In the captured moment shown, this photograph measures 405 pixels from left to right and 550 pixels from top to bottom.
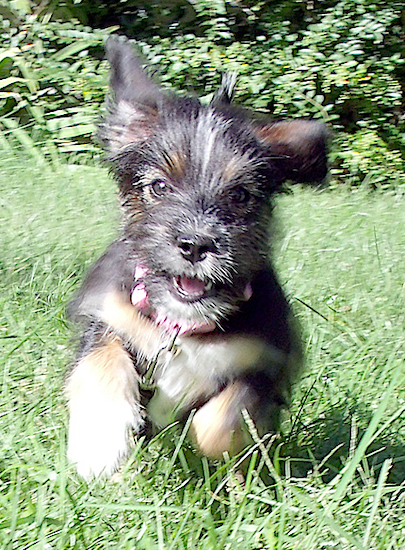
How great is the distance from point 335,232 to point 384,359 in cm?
195

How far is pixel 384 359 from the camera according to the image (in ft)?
11.8

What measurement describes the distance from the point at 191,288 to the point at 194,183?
33 cm

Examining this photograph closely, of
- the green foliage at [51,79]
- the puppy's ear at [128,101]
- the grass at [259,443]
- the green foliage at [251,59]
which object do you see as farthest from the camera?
the green foliage at [251,59]

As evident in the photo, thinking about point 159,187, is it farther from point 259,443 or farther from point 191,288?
point 259,443

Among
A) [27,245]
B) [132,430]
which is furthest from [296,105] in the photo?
[132,430]

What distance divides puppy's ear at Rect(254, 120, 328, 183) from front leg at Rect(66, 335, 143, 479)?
807mm

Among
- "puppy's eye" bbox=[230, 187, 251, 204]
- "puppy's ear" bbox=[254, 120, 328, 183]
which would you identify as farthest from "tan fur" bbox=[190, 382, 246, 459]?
"puppy's ear" bbox=[254, 120, 328, 183]

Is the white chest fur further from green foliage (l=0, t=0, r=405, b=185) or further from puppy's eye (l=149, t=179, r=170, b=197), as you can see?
green foliage (l=0, t=0, r=405, b=185)

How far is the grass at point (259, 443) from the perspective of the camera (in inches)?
84.3

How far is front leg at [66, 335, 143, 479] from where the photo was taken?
253cm

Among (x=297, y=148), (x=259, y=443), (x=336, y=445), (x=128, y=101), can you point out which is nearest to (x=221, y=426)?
(x=259, y=443)

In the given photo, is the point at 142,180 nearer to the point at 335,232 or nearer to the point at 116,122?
the point at 116,122

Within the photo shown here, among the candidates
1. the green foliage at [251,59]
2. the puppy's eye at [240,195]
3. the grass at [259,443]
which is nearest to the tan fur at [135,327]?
the grass at [259,443]

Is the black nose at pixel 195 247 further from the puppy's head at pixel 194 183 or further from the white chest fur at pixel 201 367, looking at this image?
the white chest fur at pixel 201 367
